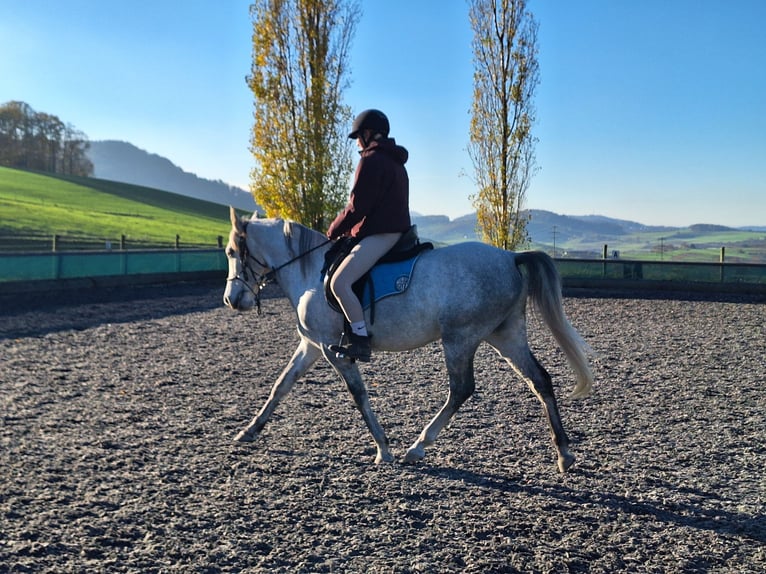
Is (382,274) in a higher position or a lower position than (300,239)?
lower

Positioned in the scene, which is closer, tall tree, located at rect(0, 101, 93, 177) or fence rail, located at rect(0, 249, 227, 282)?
fence rail, located at rect(0, 249, 227, 282)

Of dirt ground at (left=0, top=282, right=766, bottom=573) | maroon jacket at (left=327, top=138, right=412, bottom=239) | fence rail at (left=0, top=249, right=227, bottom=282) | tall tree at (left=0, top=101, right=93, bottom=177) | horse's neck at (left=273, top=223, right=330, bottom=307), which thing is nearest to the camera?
dirt ground at (left=0, top=282, right=766, bottom=573)

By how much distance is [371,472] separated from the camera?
4.91m

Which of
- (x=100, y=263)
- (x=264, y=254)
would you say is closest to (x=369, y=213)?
(x=264, y=254)

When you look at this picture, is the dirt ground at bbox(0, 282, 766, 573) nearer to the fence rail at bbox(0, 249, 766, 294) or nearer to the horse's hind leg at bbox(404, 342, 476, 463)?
the horse's hind leg at bbox(404, 342, 476, 463)

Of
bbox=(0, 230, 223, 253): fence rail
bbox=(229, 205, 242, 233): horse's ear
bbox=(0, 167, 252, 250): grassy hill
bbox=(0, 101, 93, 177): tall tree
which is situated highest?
bbox=(0, 101, 93, 177): tall tree

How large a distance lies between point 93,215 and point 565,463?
56.2 meters

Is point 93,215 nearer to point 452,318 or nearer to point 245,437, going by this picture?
point 245,437

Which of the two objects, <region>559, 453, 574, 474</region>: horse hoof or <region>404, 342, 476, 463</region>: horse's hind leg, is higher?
<region>404, 342, 476, 463</region>: horse's hind leg

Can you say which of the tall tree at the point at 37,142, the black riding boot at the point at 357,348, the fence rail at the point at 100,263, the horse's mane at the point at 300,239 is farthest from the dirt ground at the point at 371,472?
the tall tree at the point at 37,142

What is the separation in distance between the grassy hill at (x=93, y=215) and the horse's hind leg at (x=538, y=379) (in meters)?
30.4

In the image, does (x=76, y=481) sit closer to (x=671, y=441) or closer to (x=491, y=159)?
(x=671, y=441)

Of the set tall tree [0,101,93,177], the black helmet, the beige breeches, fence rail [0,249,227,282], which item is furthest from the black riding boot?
tall tree [0,101,93,177]

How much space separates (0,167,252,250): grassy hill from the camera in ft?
133
